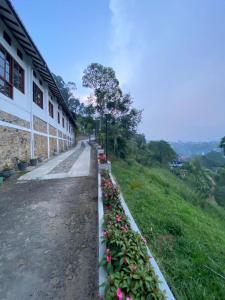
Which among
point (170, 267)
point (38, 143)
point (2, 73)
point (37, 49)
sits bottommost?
point (170, 267)

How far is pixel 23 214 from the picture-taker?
483 cm

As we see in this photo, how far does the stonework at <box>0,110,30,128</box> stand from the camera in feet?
27.0

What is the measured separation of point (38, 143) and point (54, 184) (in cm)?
661

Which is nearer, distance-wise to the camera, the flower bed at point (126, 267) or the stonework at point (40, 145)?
the flower bed at point (126, 267)

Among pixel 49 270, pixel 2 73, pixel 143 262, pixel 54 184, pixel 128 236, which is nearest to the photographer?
pixel 143 262

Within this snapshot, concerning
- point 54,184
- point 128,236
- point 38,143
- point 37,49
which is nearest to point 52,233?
point 128,236

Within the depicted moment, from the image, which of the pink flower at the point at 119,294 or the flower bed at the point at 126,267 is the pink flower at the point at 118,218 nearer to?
the flower bed at the point at 126,267

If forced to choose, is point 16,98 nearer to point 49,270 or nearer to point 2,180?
point 2,180

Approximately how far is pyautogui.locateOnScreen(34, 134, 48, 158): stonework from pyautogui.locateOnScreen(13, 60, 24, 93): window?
311 cm

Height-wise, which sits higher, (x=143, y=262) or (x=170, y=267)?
(x=143, y=262)

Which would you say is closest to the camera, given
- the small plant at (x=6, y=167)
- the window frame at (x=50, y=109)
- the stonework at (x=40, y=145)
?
the small plant at (x=6, y=167)

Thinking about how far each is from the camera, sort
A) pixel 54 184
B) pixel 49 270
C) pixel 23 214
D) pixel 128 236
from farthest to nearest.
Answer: pixel 54 184, pixel 23 214, pixel 49 270, pixel 128 236

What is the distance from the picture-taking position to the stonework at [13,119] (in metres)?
8.24

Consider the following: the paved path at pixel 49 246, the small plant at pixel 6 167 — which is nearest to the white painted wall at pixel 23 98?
the small plant at pixel 6 167
